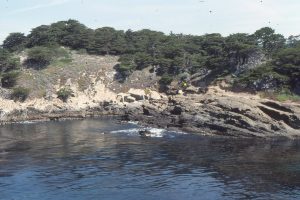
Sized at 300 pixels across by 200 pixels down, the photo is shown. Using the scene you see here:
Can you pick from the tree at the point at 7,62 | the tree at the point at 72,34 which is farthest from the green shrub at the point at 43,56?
the tree at the point at 72,34

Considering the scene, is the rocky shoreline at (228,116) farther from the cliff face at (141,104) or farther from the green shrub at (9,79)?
the green shrub at (9,79)

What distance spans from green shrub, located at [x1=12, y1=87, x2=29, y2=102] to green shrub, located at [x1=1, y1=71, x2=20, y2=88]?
5.76m

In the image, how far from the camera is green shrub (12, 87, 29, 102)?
126 m

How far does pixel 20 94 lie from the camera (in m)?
128

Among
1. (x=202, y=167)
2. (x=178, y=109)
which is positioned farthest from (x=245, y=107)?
(x=202, y=167)

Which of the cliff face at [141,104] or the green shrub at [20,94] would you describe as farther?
the green shrub at [20,94]

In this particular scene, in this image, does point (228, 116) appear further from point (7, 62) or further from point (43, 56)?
point (7, 62)

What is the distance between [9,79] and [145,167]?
8347 cm

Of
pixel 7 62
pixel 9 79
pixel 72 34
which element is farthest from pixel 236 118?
pixel 72 34

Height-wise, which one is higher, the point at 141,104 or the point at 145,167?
the point at 141,104

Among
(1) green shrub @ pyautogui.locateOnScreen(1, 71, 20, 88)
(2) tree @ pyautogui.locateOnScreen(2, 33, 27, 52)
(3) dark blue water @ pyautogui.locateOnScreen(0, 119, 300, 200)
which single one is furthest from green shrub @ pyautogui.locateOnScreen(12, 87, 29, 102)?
(2) tree @ pyautogui.locateOnScreen(2, 33, 27, 52)

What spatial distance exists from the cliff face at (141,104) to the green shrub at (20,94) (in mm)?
1590

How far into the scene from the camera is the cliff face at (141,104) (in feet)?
271

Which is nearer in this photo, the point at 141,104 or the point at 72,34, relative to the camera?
the point at 141,104
